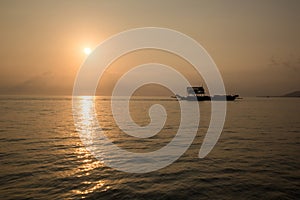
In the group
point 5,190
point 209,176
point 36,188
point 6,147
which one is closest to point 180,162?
point 209,176

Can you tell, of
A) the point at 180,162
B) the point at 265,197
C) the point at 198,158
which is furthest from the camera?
the point at 198,158

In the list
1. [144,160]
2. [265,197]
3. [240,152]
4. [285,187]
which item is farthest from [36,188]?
[240,152]

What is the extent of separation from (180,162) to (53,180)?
8.21 metres

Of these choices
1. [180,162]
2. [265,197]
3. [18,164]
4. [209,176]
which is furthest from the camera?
[180,162]

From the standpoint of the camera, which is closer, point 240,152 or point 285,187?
point 285,187

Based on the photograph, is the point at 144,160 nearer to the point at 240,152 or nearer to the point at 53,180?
the point at 53,180

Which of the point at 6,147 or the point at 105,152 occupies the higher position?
the point at 6,147

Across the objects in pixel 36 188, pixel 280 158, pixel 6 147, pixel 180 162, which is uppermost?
pixel 6 147

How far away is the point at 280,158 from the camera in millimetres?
16844

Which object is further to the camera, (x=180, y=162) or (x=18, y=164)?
(x=180, y=162)

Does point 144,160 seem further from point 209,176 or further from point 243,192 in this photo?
point 243,192

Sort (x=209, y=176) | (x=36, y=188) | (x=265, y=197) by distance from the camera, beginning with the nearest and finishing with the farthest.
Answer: (x=265, y=197) < (x=36, y=188) < (x=209, y=176)

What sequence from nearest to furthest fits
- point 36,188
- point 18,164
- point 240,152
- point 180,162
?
point 36,188 < point 18,164 < point 180,162 < point 240,152

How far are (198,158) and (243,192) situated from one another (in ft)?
21.7
